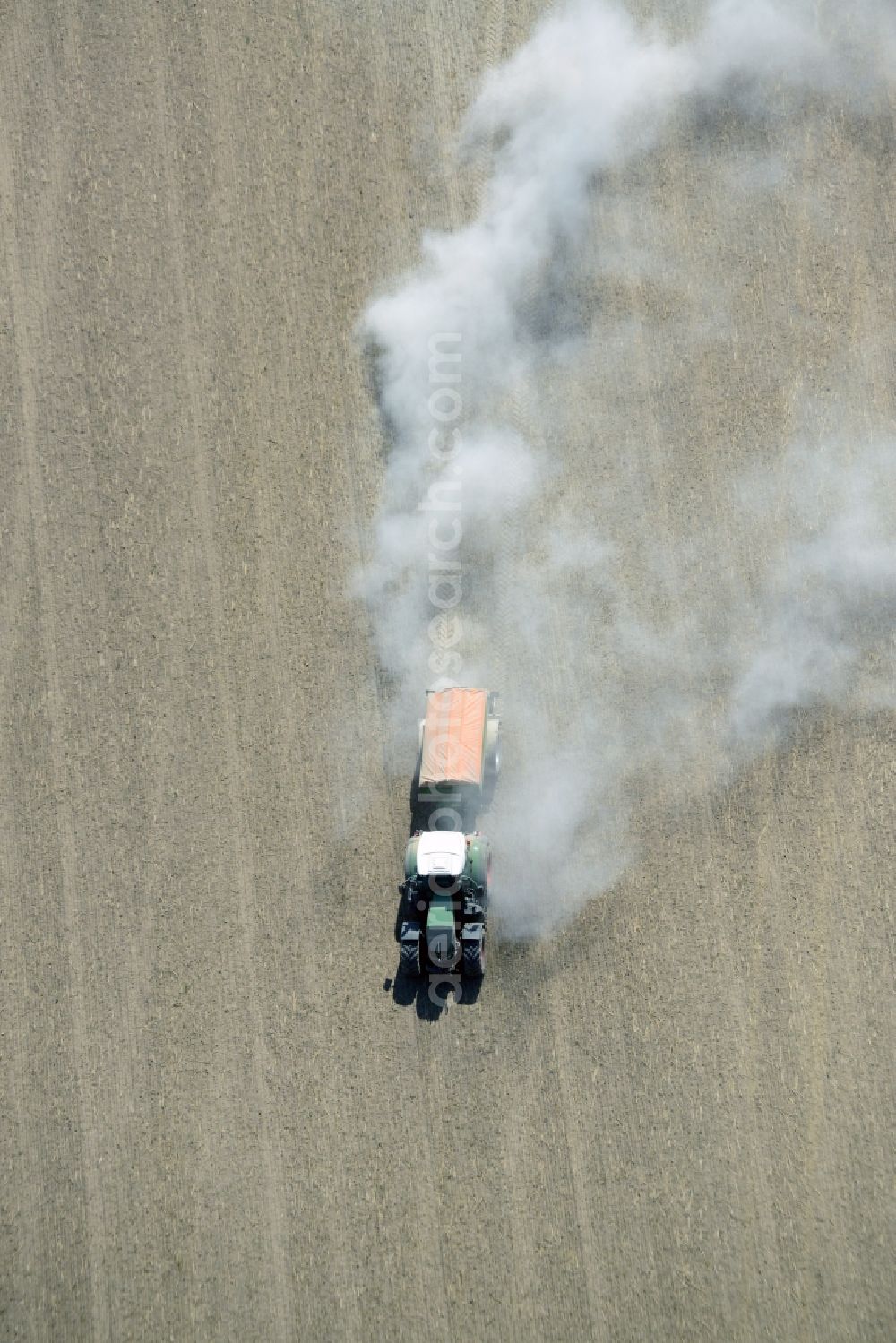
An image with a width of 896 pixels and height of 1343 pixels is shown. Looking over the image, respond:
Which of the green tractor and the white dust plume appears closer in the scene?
the green tractor

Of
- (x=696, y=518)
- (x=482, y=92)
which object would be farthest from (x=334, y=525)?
(x=482, y=92)

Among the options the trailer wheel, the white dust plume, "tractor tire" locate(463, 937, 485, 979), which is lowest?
"tractor tire" locate(463, 937, 485, 979)

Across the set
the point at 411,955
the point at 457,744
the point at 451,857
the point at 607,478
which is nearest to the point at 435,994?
the point at 411,955

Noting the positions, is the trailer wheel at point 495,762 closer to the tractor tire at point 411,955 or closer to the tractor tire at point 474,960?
the tractor tire at point 474,960

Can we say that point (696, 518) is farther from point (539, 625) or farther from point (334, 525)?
point (334, 525)

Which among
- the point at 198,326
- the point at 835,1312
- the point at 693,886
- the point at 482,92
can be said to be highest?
the point at 482,92

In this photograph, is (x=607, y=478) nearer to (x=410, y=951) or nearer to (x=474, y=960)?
(x=474, y=960)

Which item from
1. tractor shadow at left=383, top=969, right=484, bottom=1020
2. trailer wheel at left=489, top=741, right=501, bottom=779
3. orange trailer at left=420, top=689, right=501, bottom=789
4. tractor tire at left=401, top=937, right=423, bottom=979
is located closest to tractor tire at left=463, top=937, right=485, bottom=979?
tractor shadow at left=383, top=969, right=484, bottom=1020

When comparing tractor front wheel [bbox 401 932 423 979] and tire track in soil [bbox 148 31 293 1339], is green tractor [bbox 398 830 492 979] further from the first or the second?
tire track in soil [bbox 148 31 293 1339]
